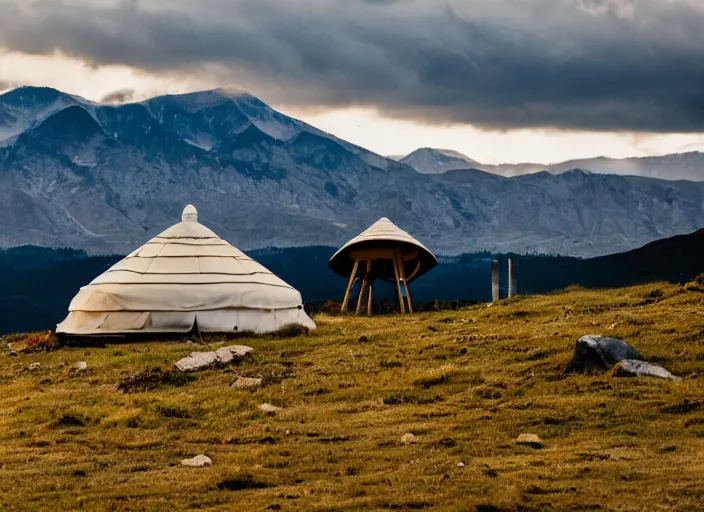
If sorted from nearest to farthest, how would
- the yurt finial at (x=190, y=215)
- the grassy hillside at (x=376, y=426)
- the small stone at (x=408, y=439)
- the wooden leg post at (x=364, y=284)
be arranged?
the grassy hillside at (x=376, y=426) < the small stone at (x=408, y=439) < the yurt finial at (x=190, y=215) < the wooden leg post at (x=364, y=284)

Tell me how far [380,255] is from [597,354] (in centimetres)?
2265

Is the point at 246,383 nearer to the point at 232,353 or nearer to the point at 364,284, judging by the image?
the point at 232,353

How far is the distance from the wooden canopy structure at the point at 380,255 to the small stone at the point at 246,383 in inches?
725

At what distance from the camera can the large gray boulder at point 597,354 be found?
74.8ft

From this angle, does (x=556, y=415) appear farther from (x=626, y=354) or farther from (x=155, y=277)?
(x=155, y=277)

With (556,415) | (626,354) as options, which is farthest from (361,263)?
(556,415)


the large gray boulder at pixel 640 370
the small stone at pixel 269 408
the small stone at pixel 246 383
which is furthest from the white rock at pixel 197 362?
the large gray boulder at pixel 640 370

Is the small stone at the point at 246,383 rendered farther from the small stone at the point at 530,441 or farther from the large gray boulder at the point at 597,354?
the small stone at the point at 530,441

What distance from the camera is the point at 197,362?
2616 centimetres

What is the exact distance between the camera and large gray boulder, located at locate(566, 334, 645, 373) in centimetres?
2280

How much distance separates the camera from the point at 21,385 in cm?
2595

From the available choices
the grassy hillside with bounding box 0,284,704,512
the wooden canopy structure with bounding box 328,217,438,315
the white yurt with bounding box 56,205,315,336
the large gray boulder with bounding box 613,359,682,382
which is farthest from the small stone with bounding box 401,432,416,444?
the wooden canopy structure with bounding box 328,217,438,315

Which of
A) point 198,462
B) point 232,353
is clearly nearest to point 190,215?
point 232,353

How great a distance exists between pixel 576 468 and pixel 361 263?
33056 millimetres
